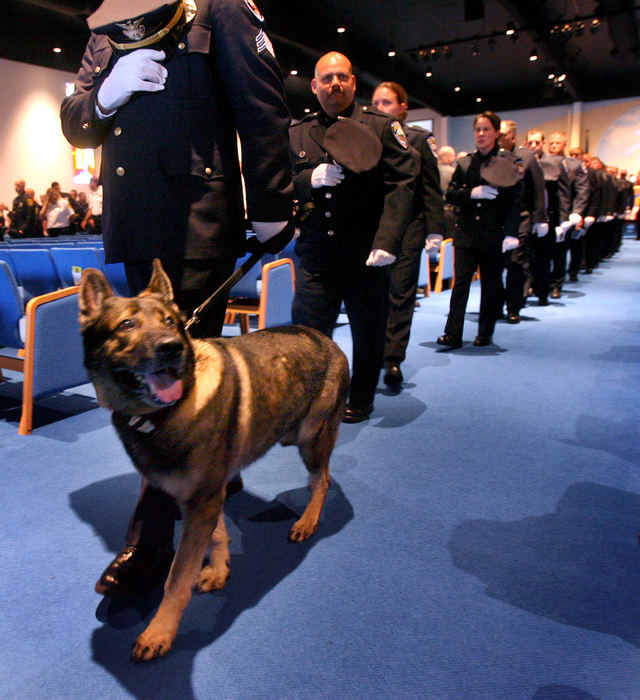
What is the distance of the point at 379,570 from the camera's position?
1.60 meters

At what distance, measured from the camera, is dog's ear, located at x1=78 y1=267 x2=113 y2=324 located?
114 centimetres

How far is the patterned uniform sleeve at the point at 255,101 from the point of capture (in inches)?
53.6

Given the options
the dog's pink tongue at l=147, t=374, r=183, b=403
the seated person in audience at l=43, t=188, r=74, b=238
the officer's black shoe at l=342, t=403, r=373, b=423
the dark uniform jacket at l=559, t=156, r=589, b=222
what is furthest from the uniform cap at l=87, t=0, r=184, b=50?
the seated person in audience at l=43, t=188, r=74, b=238

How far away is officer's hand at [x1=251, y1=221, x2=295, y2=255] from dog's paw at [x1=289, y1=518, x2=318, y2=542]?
0.87m

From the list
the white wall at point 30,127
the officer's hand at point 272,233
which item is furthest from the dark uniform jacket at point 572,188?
the white wall at point 30,127

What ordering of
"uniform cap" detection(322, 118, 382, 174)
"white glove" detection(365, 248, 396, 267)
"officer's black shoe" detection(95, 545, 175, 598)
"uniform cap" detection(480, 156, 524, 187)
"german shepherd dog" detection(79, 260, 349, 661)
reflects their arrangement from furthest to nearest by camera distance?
1. "uniform cap" detection(480, 156, 524, 187)
2. "white glove" detection(365, 248, 396, 267)
3. "uniform cap" detection(322, 118, 382, 174)
4. "officer's black shoe" detection(95, 545, 175, 598)
5. "german shepherd dog" detection(79, 260, 349, 661)

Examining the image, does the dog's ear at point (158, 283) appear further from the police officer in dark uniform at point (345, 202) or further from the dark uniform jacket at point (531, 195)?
the dark uniform jacket at point (531, 195)

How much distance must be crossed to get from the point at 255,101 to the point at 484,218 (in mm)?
3215

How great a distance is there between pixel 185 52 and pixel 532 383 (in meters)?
2.79

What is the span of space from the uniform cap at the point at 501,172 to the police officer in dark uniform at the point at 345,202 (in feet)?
6.11

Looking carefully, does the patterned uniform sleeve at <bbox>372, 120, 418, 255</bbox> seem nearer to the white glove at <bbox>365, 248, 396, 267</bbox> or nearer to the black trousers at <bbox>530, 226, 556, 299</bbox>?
the white glove at <bbox>365, 248, 396, 267</bbox>

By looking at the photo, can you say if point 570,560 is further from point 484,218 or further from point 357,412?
point 484,218

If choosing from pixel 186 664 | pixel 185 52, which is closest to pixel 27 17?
pixel 185 52

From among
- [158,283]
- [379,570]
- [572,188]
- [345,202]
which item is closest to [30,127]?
[572,188]
